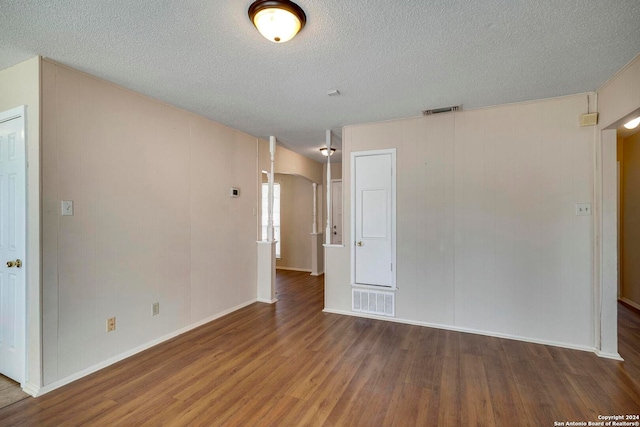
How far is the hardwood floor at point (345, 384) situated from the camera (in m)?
2.02

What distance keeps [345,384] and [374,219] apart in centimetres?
208

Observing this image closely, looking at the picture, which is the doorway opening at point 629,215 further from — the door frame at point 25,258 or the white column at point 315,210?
the door frame at point 25,258

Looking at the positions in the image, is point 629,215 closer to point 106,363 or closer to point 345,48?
point 345,48

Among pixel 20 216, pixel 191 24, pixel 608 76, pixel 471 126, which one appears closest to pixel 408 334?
pixel 471 126

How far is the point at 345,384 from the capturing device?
240 centimetres

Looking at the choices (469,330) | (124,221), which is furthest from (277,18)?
(469,330)

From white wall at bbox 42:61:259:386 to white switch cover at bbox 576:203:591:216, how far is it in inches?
159

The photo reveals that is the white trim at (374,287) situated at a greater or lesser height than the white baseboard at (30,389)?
greater

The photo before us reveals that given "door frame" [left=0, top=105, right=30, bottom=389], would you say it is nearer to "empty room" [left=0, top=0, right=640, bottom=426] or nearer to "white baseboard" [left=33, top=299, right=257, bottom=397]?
"empty room" [left=0, top=0, right=640, bottom=426]

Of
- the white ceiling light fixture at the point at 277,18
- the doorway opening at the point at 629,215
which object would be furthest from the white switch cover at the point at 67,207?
the doorway opening at the point at 629,215

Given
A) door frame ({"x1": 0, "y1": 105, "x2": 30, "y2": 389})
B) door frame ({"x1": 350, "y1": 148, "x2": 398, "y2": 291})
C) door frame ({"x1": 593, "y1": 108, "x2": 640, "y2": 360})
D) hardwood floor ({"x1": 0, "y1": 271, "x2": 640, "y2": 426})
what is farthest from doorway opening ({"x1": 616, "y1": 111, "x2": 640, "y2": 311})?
door frame ({"x1": 0, "y1": 105, "x2": 30, "y2": 389})

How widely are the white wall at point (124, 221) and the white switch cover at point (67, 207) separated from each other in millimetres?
35

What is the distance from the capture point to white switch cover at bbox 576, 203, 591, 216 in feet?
9.85

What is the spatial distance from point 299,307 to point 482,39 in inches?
148
